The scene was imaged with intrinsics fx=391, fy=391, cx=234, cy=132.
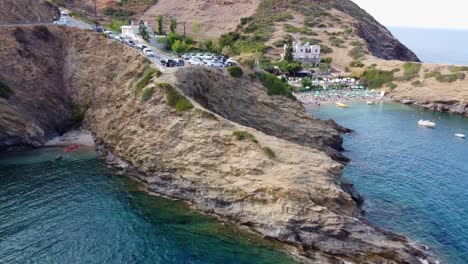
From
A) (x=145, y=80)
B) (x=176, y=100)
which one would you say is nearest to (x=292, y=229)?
(x=176, y=100)

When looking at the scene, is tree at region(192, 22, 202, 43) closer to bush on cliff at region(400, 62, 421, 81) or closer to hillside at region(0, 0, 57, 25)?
hillside at region(0, 0, 57, 25)

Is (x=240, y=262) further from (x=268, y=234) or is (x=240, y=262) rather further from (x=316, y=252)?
(x=316, y=252)

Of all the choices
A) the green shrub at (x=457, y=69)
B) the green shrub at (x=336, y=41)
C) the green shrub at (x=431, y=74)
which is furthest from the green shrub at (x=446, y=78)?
the green shrub at (x=336, y=41)

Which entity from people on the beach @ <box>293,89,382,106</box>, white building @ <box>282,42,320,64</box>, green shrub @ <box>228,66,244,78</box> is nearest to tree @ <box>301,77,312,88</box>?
people on the beach @ <box>293,89,382,106</box>

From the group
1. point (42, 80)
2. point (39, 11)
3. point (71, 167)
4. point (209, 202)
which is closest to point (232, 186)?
point (209, 202)

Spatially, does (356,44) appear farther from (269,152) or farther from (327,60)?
(269,152)

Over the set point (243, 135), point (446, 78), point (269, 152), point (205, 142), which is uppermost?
point (446, 78)

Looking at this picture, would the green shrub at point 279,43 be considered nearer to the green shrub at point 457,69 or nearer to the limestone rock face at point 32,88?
the green shrub at point 457,69
